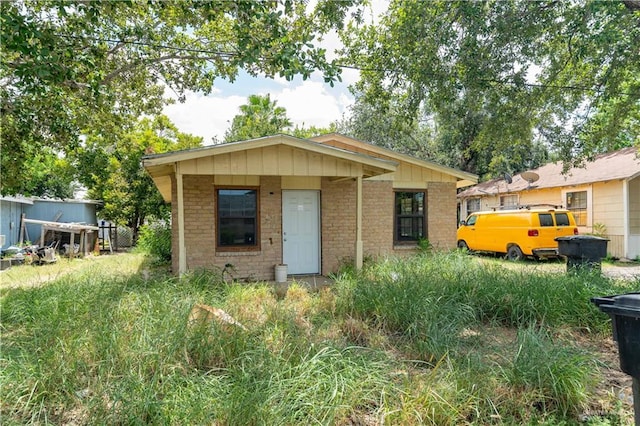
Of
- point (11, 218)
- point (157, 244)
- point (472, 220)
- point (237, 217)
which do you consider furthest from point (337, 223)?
point (11, 218)

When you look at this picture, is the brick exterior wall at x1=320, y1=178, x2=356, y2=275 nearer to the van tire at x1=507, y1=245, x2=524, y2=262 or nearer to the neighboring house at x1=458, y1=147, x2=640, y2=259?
the neighboring house at x1=458, y1=147, x2=640, y2=259

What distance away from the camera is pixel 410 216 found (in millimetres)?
11656

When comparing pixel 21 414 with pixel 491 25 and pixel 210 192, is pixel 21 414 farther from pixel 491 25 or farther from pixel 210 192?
pixel 491 25

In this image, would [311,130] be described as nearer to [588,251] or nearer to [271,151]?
[271,151]

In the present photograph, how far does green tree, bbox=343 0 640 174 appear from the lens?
7949 mm

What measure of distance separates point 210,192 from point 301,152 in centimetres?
265

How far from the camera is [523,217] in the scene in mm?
13492

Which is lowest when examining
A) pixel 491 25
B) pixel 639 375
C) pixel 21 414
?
pixel 21 414

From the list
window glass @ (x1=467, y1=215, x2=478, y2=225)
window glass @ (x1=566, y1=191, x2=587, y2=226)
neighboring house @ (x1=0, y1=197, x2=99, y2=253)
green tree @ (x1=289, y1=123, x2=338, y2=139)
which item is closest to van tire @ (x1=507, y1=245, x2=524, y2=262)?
window glass @ (x1=467, y1=215, x2=478, y2=225)

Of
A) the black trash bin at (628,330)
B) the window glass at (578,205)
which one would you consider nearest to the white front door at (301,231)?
the black trash bin at (628,330)

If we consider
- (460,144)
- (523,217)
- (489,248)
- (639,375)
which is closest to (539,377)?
(639,375)

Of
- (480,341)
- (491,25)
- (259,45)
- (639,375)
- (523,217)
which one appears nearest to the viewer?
(639,375)

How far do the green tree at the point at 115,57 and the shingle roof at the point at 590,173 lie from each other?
34.2 feet

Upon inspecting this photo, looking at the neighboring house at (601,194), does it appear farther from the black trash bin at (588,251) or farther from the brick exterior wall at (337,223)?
the brick exterior wall at (337,223)
